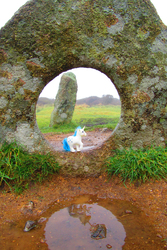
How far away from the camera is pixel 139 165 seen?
3.52 meters

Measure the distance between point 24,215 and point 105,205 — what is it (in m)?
1.28

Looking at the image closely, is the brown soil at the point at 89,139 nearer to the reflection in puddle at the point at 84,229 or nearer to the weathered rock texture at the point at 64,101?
the weathered rock texture at the point at 64,101

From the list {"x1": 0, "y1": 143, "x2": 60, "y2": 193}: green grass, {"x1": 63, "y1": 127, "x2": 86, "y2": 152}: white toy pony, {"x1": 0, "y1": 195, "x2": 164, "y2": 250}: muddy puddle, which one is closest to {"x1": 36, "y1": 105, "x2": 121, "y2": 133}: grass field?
{"x1": 63, "y1": 127, "x2": 86, "y2": 152}: white toy pony

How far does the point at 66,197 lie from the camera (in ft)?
11.1

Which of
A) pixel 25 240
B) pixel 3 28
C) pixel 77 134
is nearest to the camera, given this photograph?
pixel 25 240

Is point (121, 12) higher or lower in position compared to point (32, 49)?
higher

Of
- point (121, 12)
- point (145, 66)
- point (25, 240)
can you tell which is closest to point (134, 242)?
point (25, 240)

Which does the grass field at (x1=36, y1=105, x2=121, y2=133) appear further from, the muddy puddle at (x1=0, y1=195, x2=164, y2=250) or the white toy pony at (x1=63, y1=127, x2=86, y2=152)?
the muddy puddle at (x1=0, y1=195, x2=164, y2=250)

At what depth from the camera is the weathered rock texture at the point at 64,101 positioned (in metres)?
11.1

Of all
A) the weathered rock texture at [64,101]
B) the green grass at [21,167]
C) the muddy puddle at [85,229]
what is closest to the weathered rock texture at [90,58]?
the green grass at [21,167]

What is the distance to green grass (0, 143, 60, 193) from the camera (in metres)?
3.42

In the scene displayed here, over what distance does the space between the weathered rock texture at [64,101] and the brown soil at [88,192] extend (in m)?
7.53

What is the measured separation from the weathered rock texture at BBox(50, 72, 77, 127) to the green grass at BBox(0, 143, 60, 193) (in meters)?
7.45

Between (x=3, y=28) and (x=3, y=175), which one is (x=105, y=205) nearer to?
(x=3, y=175)
